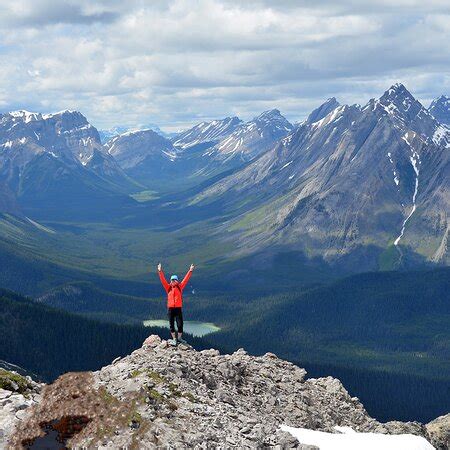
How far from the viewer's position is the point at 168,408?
5412 centimetres

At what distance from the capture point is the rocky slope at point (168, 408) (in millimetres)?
51781

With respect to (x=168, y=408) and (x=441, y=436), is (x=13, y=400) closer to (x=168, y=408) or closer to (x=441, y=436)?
(x=168, y=408)

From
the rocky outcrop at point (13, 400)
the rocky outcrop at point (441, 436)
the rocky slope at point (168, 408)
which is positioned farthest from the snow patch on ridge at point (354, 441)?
the rocky outcrop at point (441, 436)

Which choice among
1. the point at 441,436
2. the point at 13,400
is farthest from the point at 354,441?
the point at 441,436

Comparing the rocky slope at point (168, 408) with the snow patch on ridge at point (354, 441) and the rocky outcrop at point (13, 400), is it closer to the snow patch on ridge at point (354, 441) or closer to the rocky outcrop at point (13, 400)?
the rocky outcrop at point (13, 400)

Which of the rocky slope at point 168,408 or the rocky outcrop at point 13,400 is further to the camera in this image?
the rocky outcrop at point 13,400

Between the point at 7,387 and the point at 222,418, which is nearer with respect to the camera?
the point at 222,418

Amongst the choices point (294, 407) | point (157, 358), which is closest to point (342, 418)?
point (294, 407)

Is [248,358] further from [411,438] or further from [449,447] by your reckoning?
[449,447]

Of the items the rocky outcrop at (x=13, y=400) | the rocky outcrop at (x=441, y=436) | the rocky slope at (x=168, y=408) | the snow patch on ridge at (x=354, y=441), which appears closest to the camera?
the rocky slope at (x=168, y=408)

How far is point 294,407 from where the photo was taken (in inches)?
2660

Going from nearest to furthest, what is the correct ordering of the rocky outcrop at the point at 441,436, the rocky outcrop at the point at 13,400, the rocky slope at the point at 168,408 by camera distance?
the rocky slope at the point at 168,408 → the rocky outcrop at the point at 13,400 → the rocky outcrop at the point at 441,436

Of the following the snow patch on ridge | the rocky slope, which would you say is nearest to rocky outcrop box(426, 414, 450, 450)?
the rocky slope

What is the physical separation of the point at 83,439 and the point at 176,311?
17.0 m
